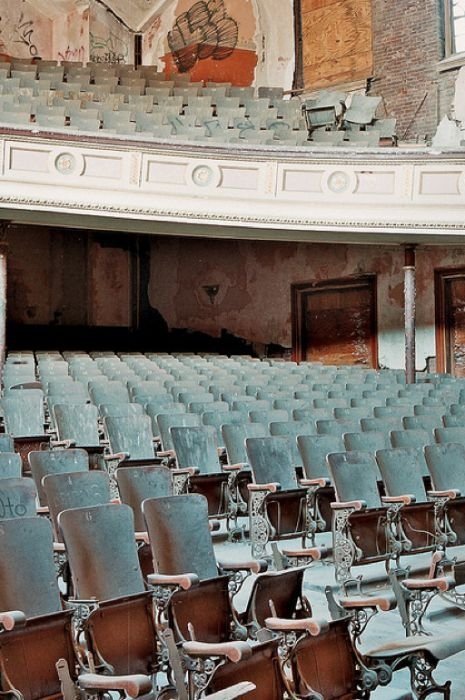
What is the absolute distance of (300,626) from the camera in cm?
232

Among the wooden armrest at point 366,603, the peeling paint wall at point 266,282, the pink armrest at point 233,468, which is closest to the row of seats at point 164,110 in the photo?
the peeling paint wall at point 266,282

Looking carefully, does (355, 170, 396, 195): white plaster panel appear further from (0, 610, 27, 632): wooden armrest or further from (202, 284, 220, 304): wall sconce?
(0, 610, 27, 632): wooden armrest

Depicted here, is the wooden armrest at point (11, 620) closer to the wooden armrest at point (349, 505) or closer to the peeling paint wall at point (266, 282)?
the wooden armrest at point (349, 505)

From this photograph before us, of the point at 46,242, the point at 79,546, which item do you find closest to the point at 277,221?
the point at 46,242

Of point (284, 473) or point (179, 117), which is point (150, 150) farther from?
point (284, 473)

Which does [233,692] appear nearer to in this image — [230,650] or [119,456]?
[230,650]

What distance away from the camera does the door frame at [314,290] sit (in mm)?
12047

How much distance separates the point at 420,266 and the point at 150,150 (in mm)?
4223

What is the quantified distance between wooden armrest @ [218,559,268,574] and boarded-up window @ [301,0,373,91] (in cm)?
1112

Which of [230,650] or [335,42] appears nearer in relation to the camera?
[230,650]

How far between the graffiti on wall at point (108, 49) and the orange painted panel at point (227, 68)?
3.56 feet

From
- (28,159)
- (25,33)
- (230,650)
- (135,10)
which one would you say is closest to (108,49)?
(135,10)

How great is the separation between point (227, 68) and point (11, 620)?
43.0 ft

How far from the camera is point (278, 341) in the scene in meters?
13.1
